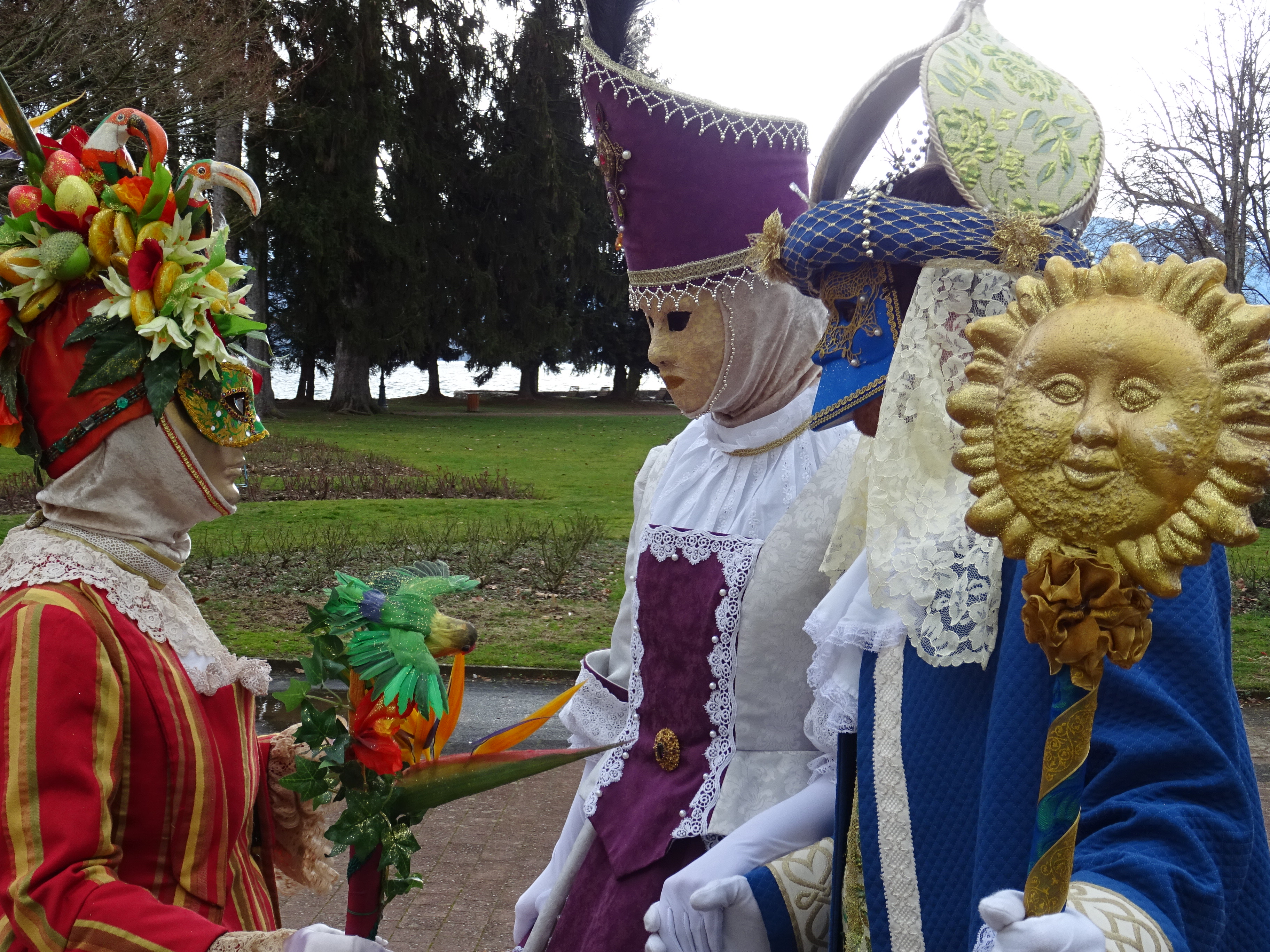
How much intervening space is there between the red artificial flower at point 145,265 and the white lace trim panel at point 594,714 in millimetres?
1293

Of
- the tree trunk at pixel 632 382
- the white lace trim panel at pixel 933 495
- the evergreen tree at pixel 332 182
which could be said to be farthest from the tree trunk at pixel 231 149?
the white lace trim panel at pixel 933 495

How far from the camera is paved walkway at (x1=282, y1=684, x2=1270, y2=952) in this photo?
3.89m

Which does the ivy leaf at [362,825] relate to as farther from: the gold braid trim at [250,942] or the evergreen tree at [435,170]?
the evergreen tree at [435,170]

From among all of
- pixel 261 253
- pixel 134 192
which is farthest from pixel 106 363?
pixel 261 253

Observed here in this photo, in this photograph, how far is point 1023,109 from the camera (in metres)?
1.63

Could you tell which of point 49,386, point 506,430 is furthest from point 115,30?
point 506,430

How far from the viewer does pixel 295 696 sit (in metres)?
1.66

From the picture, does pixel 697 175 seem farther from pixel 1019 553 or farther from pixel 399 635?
pixel 1019 553

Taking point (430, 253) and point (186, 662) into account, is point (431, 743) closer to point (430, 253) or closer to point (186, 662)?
point (186, 662)

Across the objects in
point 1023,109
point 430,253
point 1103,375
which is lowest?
point 1103,375

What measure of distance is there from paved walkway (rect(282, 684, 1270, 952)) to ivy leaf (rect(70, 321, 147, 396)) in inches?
98.5

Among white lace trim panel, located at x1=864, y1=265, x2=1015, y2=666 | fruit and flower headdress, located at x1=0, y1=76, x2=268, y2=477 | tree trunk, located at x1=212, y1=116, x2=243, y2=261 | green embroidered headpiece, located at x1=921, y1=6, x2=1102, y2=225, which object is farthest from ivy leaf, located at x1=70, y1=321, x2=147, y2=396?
tree trunk, located at x1=212, y1=116, x2=243, y2=261

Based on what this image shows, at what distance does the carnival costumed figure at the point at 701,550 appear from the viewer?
2.26 meters

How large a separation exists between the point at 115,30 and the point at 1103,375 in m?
10.9
